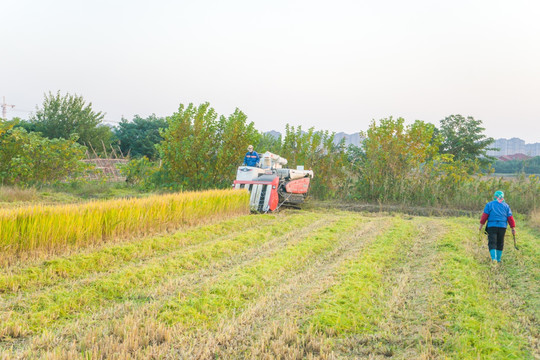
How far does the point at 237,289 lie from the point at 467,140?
2642 cm

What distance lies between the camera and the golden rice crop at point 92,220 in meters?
5.54

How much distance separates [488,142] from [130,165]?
22616mm

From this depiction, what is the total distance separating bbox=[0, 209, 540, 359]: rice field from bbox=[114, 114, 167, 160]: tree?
1049 inches

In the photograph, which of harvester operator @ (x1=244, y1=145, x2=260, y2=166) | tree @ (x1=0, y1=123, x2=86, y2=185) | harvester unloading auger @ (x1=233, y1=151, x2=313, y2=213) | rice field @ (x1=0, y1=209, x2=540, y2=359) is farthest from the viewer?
tree @ (x1=0, y1=123, x2=86, y2=185)

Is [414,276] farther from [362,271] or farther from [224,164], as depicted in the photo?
[224,164]

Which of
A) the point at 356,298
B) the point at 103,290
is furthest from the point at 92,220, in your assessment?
the point at 356,298

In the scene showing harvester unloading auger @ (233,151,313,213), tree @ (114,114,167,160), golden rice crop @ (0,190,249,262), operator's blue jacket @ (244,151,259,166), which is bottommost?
golden rice crop @ (0,190,249,262)

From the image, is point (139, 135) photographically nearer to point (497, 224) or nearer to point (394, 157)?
point (394, 157)

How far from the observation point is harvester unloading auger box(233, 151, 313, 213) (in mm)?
11750

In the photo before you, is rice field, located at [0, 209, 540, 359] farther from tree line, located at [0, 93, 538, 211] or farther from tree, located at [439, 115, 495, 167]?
tree, located at [439, 115, 495, 167]

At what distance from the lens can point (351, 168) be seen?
1708 cm

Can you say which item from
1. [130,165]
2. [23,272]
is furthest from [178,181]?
[23,272]

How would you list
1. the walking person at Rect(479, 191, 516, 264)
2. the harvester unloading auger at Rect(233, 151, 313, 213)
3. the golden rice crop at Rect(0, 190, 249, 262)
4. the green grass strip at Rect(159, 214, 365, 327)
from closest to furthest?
the green grass strip at Rect(159, 214, 365, 327), the golden rice crop at Rect(0, 190, 249, 262), the walking person at Rect(479, 191, 516, 264), the harvester unloading auger at Rect(233, 151, 313, 213)

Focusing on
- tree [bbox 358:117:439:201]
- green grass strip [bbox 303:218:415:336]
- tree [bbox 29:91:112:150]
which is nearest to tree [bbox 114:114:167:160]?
tree [bbox 29:91:112:150]
